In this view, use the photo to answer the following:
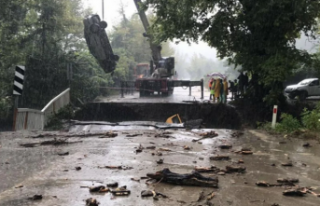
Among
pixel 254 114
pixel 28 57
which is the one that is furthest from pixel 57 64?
pixel 254 114

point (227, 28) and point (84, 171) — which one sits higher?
point (227, 28)

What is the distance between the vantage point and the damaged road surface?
4.56 m

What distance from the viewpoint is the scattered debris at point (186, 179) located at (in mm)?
5074

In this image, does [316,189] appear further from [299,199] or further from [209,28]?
[209,28]

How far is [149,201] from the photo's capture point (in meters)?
4.41

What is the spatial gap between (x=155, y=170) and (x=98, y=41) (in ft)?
45.6

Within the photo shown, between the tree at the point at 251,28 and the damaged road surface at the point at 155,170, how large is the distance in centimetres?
574

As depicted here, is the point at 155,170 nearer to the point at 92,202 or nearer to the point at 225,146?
the point at 92,202

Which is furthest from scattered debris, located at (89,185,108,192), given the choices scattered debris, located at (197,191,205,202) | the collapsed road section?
the collapsed road section

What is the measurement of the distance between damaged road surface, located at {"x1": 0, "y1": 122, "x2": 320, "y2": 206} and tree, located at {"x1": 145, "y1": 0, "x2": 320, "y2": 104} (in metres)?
5.74

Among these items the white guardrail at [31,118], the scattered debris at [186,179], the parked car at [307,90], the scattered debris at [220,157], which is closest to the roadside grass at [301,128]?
the scattered debris at [220,157]

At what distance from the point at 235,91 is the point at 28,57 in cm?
1411

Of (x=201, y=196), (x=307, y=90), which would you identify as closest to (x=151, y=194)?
(x=201, y=196)

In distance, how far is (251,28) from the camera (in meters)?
15.7
